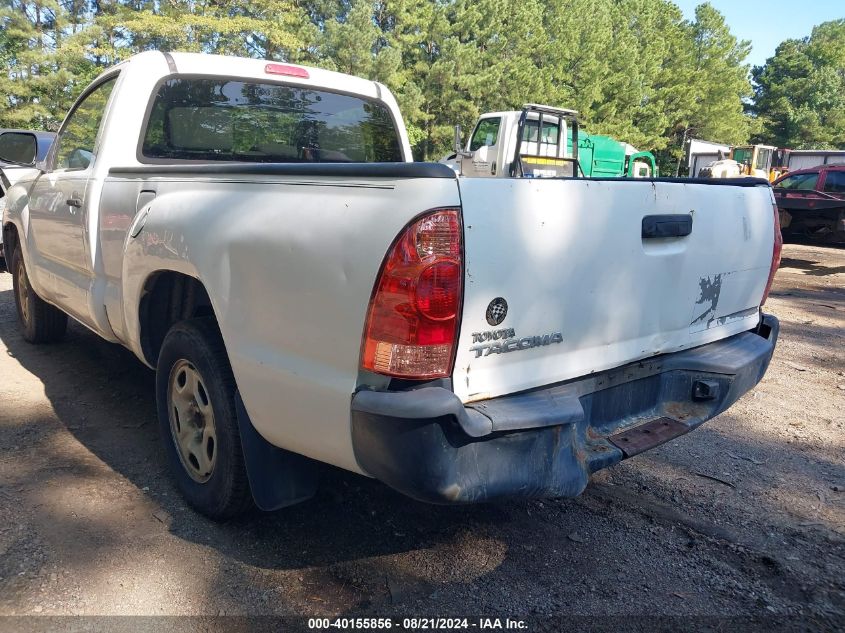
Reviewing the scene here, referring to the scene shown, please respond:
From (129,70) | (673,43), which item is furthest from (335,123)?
(673,43)

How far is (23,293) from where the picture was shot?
5.71 metres

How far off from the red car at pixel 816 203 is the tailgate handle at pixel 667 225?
13391 mm

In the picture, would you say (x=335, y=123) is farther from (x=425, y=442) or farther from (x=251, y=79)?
(x=425, y=442)

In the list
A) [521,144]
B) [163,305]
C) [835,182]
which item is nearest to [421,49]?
[521,144]

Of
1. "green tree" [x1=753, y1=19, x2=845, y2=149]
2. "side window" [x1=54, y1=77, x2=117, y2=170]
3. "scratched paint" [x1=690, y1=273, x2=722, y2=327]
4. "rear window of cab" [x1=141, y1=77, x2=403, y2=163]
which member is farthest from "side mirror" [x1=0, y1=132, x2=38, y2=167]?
"green tree" [x1=753, y1=19, x2=845, y2=149]

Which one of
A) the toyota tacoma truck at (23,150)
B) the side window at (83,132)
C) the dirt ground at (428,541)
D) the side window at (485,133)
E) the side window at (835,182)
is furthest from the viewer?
the side window at (485,133)

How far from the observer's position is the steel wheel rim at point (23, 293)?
18.3 feet

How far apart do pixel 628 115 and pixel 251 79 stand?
35.5 m

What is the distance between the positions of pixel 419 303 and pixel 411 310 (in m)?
0.03

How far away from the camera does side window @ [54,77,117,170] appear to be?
403cm

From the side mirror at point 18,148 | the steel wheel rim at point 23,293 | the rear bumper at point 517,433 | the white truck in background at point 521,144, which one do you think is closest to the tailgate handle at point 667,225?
the rear bumper at point 517,433

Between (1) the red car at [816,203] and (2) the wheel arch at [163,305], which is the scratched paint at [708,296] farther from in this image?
(1) the red car at [816,203]

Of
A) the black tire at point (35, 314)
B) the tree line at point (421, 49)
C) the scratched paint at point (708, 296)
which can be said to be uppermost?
the tree line at point (421, 49)

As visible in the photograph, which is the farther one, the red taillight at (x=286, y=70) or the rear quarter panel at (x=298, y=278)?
the red taillight at (x=286, y=70)
